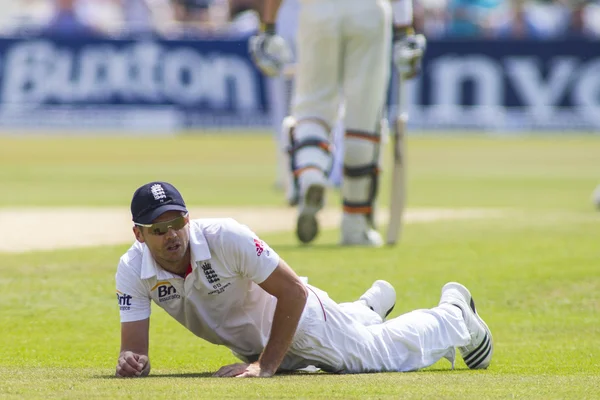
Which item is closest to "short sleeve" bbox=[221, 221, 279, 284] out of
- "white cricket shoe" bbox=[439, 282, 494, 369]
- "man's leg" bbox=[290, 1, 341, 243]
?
"white cricket shoe" bbox=[439, 282, 494, 369]

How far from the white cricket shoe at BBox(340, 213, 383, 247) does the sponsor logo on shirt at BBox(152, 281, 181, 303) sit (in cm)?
450

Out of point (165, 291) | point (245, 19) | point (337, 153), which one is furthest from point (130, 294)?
point (245, 19)

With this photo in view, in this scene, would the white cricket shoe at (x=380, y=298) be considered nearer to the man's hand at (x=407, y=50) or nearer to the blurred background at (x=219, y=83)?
the man's hand at (x=407, y=50)

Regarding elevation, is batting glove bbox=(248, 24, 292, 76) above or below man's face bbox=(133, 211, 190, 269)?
below

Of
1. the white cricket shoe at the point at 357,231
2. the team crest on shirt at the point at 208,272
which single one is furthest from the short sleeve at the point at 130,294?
the white cricket shoe at the point at 357,231

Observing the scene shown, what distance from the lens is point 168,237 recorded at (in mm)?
4840

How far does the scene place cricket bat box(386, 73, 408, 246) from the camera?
32.2ft

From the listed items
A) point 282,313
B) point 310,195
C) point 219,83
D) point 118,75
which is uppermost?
point 282,313

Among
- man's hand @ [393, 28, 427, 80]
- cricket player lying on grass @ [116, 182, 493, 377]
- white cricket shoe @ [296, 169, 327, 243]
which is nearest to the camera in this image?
cricket player lying on grass @ [116, 182, 493, 377]

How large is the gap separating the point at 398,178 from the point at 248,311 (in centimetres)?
495

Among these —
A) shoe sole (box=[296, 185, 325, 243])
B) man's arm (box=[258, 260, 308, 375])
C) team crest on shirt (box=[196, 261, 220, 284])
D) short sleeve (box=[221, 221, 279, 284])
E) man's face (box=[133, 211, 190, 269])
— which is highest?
man's face (box=[133, 211, 190, 269])

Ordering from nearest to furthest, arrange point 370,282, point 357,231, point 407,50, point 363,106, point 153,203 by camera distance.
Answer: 1. point 153,203
2. point 370,282
3. point 363,106
4. point 357,231
5. point 407,50

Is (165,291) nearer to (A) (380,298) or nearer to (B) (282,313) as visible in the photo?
(B) (282,313)

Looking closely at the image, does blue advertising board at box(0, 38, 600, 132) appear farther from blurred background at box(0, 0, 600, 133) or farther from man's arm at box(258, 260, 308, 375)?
man's arm at box(258, 260, 308, 375)
